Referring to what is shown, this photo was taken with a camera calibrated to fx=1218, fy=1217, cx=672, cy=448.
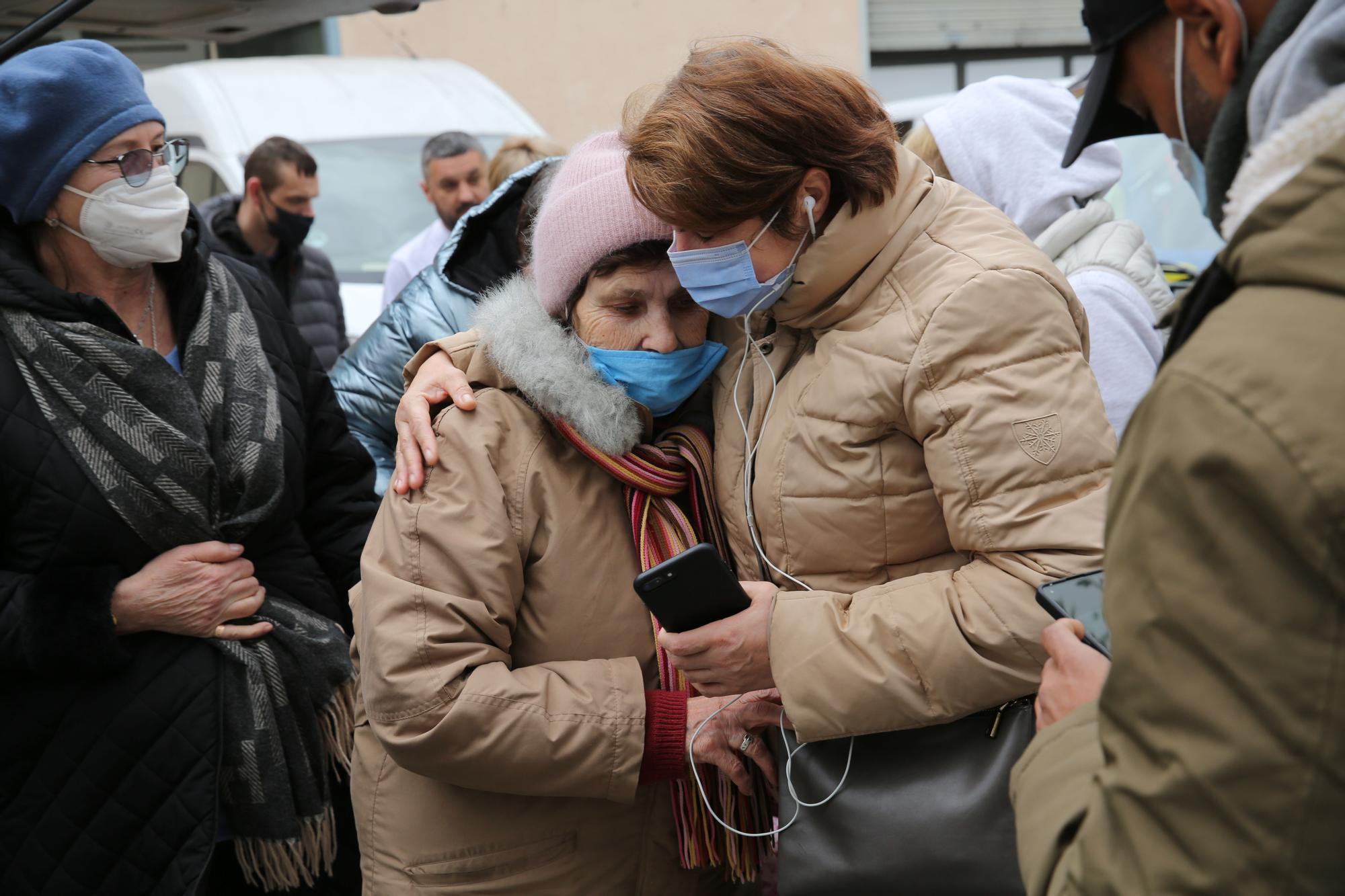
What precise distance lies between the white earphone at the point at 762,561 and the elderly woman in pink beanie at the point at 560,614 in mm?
25

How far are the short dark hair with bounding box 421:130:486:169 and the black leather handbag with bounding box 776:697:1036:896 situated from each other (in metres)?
4.55

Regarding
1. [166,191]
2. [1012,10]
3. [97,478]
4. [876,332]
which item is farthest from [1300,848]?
[1012,10]

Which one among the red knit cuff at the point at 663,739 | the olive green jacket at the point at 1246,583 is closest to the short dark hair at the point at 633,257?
the red knit cuff at the point at 663,739

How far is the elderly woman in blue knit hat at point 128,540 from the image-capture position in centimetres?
230

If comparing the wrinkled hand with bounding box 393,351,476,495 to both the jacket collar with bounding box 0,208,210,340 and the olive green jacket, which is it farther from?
the olive green jacket

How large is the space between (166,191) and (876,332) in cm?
153

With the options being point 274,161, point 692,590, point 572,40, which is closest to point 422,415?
point 692,590

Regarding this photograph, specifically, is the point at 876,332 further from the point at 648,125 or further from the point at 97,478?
the point at 97,478

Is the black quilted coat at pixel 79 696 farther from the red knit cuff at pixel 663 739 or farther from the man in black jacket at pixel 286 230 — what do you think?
the man in black jacket at pixel 286 230

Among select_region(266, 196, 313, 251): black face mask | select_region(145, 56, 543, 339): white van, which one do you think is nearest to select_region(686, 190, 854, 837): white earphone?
select_region(266, 196, 313, 251): black face mask

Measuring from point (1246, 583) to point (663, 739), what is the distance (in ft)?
3.90

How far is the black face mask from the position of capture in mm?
5559

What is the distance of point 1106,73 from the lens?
1.27 m

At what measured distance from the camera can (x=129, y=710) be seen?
2361mm
